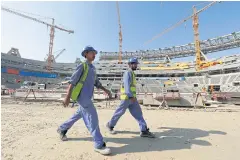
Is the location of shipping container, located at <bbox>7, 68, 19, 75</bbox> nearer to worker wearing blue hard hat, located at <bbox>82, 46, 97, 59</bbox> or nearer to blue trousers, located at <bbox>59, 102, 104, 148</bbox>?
worker wearing blue hard hat, located at <bbox>82, 46, 97, 59</bbox>

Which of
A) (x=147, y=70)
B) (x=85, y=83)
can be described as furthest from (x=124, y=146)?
(x=147, y=70)

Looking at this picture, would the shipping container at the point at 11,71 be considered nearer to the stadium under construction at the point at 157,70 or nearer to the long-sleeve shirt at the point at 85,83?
the stadium under construction at the point at 157,70

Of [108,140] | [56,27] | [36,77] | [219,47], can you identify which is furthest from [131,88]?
[56,27]

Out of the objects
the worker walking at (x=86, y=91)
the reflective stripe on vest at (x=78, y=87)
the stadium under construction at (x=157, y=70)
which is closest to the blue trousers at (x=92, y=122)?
the worker walking at (x=86, y=91)

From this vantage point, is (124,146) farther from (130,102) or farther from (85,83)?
(85,83)

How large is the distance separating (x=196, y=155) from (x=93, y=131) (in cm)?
164

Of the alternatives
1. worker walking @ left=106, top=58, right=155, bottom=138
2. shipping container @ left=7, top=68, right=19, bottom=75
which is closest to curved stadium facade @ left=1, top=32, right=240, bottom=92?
shipping container @ left=7, top=68, right=19, bottom=75

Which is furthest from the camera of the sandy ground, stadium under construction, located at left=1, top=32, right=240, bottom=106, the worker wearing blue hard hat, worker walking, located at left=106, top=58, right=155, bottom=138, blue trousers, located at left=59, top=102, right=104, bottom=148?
stadium under construction, located at left=1, top=32, right=240, bottom=106

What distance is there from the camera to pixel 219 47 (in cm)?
5625

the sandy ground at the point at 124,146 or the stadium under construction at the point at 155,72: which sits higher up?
the stadium under construction at the point at 155,72

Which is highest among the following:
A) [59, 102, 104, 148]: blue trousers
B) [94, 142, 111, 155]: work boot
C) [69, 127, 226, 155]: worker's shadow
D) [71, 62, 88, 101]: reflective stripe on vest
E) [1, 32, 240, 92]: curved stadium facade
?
[1, 32, 240, 92]: curved stadium facade

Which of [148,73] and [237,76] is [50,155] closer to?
[237,76]

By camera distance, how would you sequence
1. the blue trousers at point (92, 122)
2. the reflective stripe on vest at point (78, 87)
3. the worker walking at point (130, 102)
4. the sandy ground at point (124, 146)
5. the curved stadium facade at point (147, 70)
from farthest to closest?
the curved stadium facade at point (147, 70) → the worker walking at point (130, 102) → the reflective stripe on vest at point (78, 87) → the blue trousers at point (92, 122) → the sandy ground at point (124, 146)

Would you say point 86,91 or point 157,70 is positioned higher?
point 157,70
